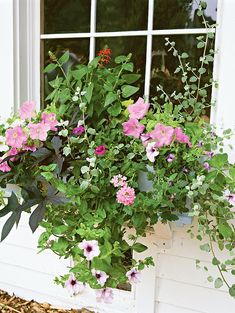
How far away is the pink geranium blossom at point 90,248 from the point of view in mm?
1112

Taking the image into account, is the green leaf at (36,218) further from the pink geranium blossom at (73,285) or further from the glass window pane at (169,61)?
the glass window pane at (169,61)

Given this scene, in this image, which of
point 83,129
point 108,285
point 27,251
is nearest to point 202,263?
point 108,285

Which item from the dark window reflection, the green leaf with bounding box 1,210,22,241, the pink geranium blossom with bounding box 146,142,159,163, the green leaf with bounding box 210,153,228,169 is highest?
the dark window reflection

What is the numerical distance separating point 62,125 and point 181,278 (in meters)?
0.91

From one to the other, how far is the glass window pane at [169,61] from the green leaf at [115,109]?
0.50 metres

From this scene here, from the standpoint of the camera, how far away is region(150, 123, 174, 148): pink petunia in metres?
1.17

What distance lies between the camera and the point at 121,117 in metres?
1.33

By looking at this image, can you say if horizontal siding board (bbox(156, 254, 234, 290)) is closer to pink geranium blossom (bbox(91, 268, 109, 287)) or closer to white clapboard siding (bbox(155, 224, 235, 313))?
white clapboard siding (bbox(155, 224, 235, 313))

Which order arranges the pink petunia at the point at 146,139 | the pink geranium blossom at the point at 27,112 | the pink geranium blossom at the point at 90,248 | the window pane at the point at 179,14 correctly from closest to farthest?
the pink geranium blossom at the point at 90,248 < the pink petunia at the point at 146,139 < the pink geranium blossom at the point at 27,112 < the window pane at the point at 179,14

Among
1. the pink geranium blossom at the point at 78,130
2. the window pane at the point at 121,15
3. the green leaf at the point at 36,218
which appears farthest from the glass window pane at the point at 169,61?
the green leaf at the point at 36,218

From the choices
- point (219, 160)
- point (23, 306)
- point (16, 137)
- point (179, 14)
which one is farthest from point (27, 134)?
point (23, 306)

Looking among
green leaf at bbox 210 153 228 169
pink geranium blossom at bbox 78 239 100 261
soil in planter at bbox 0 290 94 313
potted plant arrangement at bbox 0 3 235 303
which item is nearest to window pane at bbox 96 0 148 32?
potted plant arrangement at bbox 0 3 235 303

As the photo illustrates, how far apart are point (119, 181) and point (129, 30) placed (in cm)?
90

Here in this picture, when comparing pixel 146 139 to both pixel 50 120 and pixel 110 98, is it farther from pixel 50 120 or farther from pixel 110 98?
pixel 50 120
